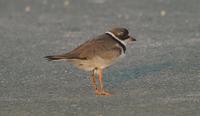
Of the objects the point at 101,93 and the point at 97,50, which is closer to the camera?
the point at 101,93

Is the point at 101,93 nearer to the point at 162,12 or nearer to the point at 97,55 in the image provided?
the point at 97,55

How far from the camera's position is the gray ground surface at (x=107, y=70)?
9016 mm

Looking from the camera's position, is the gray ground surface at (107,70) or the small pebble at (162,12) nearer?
the gray ground surface at (107,70)

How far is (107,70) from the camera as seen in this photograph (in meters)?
11.7

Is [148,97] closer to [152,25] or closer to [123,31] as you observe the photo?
[123,31]

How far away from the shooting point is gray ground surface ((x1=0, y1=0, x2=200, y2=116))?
29.6 feet

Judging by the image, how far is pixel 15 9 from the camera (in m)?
19.8

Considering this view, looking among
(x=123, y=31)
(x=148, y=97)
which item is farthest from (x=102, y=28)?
(x=148, y=97)

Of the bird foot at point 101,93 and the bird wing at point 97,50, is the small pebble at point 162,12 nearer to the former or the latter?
the bird wing at point 97,50

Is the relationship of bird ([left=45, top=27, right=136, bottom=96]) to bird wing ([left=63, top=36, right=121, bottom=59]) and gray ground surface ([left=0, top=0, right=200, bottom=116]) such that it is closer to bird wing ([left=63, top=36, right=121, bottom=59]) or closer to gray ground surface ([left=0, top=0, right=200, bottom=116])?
bird wing ([left=63, top=36, right=121, bottom=59])

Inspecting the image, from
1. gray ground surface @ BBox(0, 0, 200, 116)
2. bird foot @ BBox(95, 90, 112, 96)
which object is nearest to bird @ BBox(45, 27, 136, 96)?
bird foot @ BBox(95, 90, 112, 96)

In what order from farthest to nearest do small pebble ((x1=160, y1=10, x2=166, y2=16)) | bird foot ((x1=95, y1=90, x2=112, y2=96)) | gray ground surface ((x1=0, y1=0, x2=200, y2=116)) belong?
small pebble ((x1=160, y1=10, x2=166, y2=16)) < bird foot ((x1=95, y1=90, x2=112, y2=96)) < gray ground surface ((x1=0, y1=0, x2=200, y2=116))

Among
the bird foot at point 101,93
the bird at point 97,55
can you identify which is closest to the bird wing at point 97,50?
the bird at point 97,55

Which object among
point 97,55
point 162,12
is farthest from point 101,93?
point 162,12
